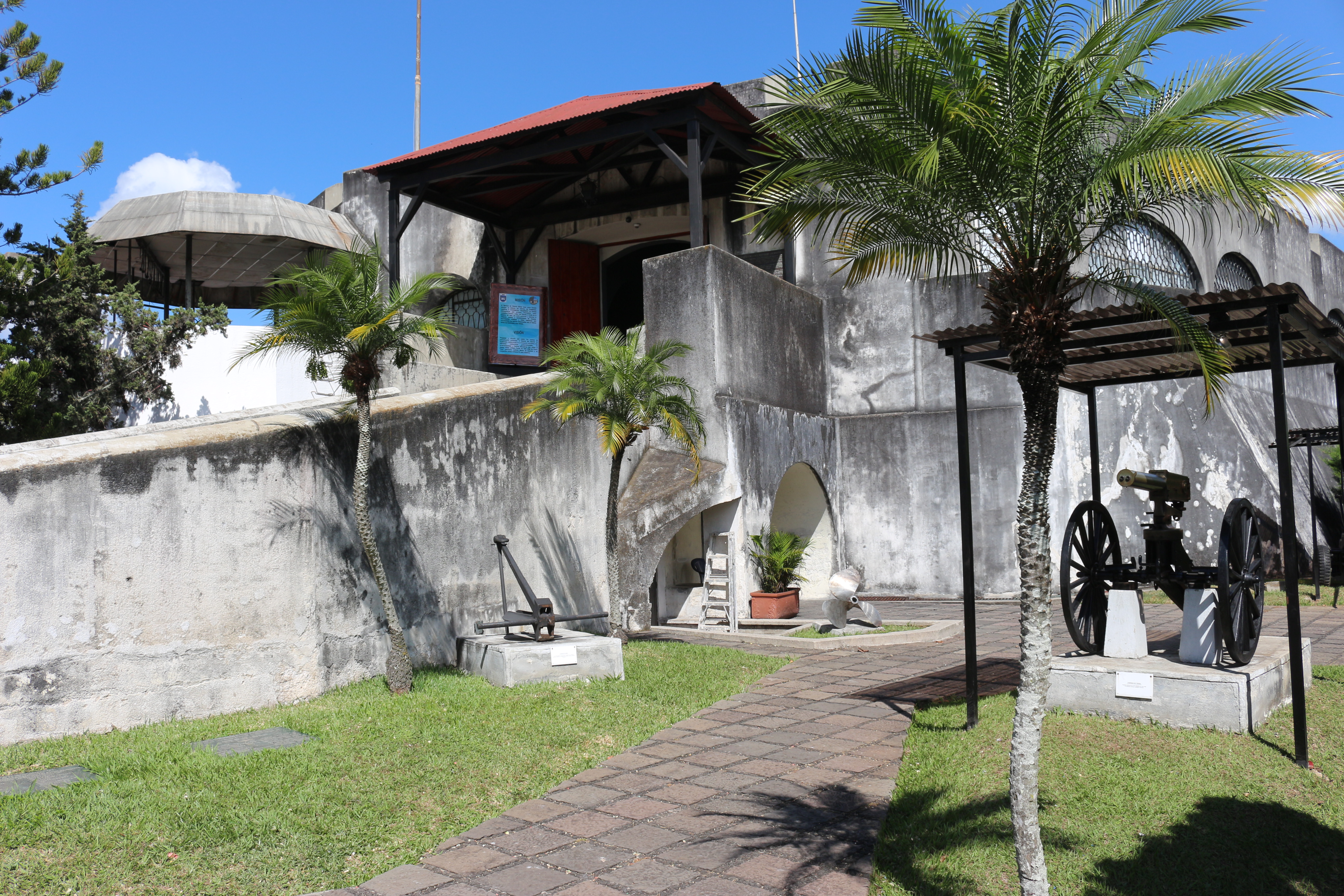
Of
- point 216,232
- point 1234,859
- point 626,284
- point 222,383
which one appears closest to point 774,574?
point 626,284

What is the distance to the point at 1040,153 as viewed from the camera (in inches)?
156

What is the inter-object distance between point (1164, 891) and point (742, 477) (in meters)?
8.30

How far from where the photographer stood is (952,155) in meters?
4.19

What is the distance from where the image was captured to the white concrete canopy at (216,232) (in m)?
14.3

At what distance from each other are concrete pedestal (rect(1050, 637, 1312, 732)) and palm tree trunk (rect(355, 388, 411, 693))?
15.1 feet

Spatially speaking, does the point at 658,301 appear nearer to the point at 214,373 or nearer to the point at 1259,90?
the point at 214,373

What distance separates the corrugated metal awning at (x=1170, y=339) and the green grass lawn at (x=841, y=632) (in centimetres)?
369

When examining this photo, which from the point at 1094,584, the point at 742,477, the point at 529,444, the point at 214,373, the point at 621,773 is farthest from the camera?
the point at 214,373

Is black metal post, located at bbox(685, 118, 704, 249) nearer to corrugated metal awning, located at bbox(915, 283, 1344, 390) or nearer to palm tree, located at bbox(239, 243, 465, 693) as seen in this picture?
corrugated metal awning, located at bbox(915, 283, 1344, 390)

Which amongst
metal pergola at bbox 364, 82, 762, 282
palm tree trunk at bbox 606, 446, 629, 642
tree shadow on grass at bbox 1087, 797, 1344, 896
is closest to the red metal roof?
metal pergola at bbox 364, 82, 762, 282

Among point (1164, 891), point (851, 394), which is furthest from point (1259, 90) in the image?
point (851, 394)

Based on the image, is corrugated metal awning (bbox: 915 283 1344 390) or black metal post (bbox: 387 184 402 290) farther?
black metal post (bbox: 387 184 402 290)

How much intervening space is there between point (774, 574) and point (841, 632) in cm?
158

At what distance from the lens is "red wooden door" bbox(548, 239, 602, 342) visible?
16.6 metres
